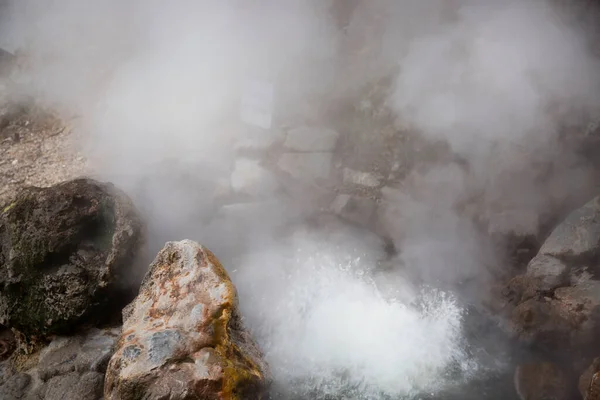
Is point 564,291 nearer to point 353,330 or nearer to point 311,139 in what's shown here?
point 353,330

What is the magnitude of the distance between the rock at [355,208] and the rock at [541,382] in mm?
2269

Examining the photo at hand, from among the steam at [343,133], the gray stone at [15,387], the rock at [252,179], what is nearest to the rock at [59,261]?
the gray stone at [15,387]

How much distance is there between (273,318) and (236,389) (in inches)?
58.9

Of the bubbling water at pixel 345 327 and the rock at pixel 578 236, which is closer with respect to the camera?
the bubbling water at pixel 345 327

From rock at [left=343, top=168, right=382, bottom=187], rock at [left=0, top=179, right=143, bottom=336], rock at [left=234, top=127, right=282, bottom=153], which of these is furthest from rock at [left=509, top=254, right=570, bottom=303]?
rock at [left=0, top=179, right=143, bottom=336]

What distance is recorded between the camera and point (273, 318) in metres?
4.10

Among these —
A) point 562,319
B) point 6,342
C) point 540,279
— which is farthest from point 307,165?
point 6,342

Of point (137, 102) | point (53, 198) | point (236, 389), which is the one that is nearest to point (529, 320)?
point (236, 389)

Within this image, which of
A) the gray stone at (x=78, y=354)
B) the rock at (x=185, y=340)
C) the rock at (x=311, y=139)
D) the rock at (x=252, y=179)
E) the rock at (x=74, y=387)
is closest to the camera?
the rock at (x=185, y=340)

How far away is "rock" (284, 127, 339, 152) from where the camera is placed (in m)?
5.80

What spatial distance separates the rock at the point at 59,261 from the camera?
11.3ft

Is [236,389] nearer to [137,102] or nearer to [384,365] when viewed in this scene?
[384,365]

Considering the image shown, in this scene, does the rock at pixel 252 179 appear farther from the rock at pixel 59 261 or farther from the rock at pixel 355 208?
the rock at pixel 59 261

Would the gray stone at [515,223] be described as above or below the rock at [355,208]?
above
